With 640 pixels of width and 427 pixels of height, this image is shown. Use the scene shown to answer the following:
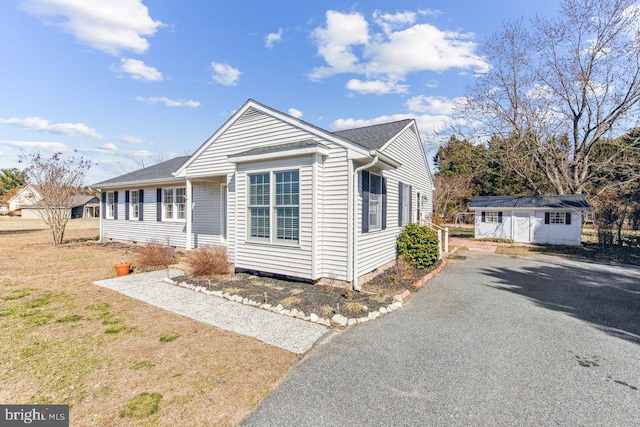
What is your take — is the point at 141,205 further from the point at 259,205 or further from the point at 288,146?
the point at 288,146

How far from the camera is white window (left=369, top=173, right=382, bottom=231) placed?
743 centimetres

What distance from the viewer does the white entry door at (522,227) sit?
1784 cm

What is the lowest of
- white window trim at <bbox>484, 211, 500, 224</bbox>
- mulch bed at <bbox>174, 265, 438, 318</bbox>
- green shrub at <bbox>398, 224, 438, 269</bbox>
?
mulch bed at <bbox>174, 265, 438, 318</bbox>

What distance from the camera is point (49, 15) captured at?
8.30m

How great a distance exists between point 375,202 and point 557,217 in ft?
51.6

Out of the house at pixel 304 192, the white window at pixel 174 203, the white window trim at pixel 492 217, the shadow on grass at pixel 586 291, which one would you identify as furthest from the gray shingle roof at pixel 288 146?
the white window trim at pixel 492 217

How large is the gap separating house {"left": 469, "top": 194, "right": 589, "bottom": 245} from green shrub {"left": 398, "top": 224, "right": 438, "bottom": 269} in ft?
40.2

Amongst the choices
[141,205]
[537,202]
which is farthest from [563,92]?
[141,205]

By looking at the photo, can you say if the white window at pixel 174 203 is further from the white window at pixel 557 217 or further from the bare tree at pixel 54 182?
the white window at pixel 557 217

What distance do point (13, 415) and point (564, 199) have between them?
2298 cm

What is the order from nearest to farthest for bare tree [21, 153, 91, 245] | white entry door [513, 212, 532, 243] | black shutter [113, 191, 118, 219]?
bare tree [21, 153, 91, 245] → black shutter [113, 191, 118, 219] → white entry door [513, 212, 532, 243]

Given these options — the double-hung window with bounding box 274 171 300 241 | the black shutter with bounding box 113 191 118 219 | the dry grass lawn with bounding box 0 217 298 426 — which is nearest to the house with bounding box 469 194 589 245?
the double-hung window with bounding box 274 171 300 241

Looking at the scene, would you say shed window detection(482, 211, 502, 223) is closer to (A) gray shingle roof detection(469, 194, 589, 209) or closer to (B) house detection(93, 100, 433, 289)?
(A) gray shingle roof detection(469, 194, 589, 209)

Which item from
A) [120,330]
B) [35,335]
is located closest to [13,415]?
[120,330]
